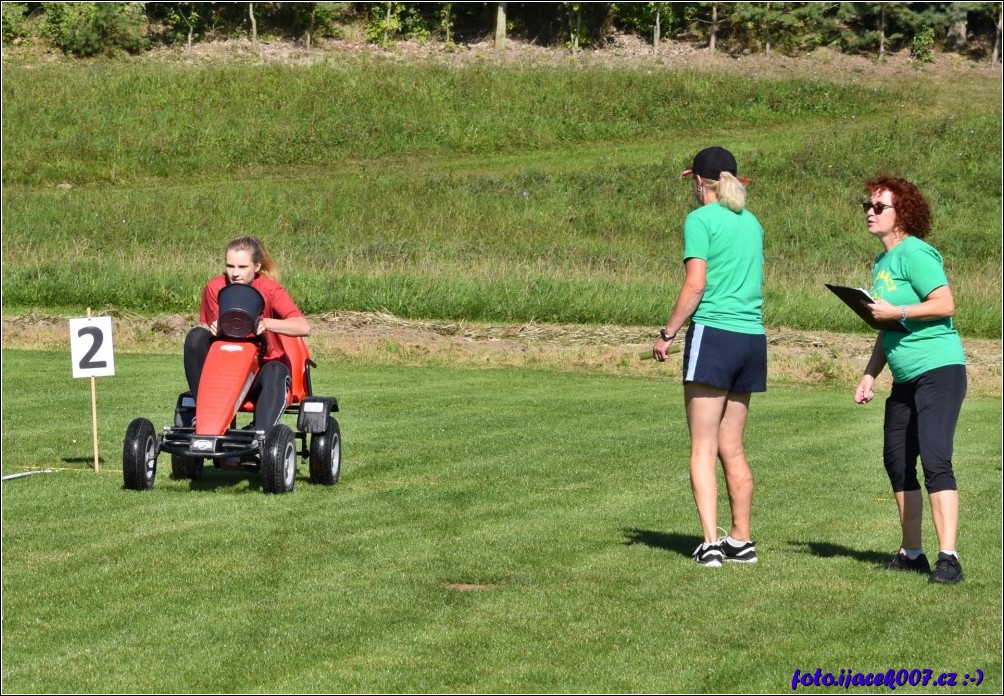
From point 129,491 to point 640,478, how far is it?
3.84 meters

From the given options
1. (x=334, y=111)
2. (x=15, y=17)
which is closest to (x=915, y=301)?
(x=334, y=111)

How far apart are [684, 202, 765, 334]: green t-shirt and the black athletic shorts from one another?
0.05 metres

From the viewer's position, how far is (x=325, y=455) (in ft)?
37.2

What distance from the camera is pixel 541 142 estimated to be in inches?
1965

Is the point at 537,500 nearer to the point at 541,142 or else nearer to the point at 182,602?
the point at 182,602

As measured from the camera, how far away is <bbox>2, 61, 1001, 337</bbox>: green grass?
92.9 feet

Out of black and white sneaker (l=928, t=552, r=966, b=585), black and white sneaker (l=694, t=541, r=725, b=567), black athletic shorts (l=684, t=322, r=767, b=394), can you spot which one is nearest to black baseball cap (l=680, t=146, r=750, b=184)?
black athletic shorts (l=684, t=322, r=767, b=394)

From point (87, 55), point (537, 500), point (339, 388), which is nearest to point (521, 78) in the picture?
point (87, 55)

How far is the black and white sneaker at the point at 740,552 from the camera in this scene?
8.39 m

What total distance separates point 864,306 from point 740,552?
1.54 meters

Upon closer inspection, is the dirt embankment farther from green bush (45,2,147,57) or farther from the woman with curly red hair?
green bush (45,2,147,57)

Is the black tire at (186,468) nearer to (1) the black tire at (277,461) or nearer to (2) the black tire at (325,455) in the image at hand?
(2) the black tire at (325,455)

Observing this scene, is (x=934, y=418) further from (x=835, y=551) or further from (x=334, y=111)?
(x=334, y=111)

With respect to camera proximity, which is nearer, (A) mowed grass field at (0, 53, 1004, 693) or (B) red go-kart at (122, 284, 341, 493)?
(A) mowed grass field at (0, 53, 1004, 693)
